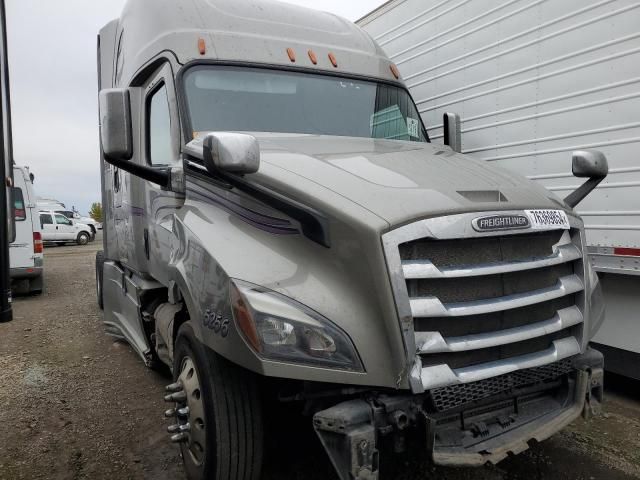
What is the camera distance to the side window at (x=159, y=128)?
365 centimetres

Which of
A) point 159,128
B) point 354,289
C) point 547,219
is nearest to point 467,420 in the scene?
point 354,289

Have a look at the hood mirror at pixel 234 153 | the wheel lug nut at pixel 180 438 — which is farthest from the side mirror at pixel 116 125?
the wheel lug nut at pixel 180 438

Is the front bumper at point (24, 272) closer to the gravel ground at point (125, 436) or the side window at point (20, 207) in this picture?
the side window at point (20, 207)

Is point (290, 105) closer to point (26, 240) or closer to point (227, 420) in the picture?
point (227, 420)

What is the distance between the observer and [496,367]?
230 cm

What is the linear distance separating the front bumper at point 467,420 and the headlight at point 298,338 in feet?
0.67

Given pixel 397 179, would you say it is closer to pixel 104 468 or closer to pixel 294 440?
pixel 294 440

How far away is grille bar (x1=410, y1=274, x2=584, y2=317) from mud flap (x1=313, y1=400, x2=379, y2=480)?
47 cm

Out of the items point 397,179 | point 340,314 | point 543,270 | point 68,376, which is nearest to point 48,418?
point 68,376

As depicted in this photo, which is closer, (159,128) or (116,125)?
(116,125)

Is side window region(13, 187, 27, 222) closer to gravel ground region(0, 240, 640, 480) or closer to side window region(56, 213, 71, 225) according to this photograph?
gravel ground region(0, 240, 640, 480)

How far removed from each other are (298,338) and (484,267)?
0.89 meters

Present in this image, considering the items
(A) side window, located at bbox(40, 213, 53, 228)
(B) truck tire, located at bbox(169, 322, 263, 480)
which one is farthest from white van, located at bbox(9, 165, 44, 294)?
(A) side window, located at bbox(40, 213, 53, 228)

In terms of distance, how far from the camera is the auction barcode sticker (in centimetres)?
246
